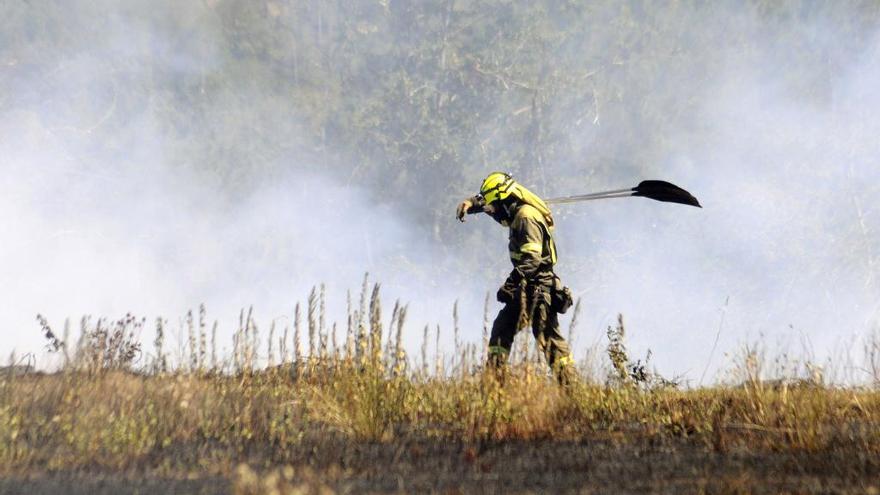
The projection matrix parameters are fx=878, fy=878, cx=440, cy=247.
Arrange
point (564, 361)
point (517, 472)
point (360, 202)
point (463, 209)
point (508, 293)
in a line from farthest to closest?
point (360, 202) < point (463, 209) < point (564, 361) < point (508, 293) < point (517, 472)

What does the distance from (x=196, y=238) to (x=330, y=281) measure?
6.26 metres

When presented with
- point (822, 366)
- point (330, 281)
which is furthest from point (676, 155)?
point (822, 366)

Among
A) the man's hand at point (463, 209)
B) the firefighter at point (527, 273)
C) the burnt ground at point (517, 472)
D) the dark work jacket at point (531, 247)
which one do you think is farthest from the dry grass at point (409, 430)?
the man's hand at point (463, 209)

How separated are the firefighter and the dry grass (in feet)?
2.10

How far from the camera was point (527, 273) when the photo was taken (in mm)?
6430

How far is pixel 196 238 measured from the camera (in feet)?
128

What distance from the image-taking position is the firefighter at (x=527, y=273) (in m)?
6.38

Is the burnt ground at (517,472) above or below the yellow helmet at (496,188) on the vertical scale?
below

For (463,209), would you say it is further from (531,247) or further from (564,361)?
(564,361)

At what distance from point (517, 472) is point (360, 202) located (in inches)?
1365

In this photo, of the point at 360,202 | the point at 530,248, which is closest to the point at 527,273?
the point at 530,248

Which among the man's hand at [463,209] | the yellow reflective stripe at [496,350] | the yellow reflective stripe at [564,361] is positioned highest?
the man's hand at [463,209]

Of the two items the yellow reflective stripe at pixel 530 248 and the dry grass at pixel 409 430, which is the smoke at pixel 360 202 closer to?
the yellow reflective stripe at pixel 530 248

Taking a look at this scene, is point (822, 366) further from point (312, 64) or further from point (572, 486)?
point (312, 64)
